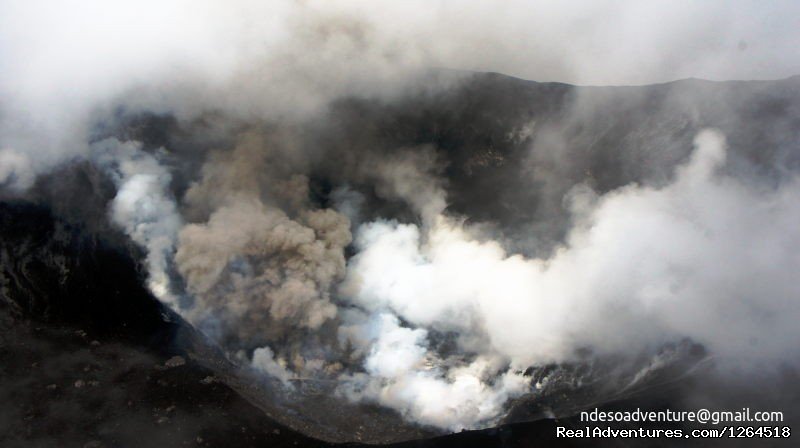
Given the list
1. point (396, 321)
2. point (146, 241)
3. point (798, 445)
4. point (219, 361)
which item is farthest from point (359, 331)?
point (798, 445)

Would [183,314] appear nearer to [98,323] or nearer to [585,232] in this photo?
[98,323]

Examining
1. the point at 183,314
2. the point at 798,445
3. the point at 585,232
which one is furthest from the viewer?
the point at 585,232

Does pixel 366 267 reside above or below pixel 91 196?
below

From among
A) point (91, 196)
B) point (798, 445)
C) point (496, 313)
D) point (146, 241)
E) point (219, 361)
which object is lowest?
point (798, 445)

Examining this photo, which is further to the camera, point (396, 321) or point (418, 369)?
point (396, 321)

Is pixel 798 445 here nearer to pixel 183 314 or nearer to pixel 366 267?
pixel 366 267

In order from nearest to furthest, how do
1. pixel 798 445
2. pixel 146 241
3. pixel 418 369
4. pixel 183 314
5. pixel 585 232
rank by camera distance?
pixel 798 445, pixel 418 369, pixel 183 314, pixel 146 241, pixel 585 232

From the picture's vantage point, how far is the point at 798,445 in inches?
1089

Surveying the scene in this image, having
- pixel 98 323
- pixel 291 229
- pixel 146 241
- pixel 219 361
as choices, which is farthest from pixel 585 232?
pixel 98 323

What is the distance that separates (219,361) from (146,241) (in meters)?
9.32

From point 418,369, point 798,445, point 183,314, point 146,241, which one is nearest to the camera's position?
point 798,445

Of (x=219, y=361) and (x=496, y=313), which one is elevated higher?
(x=496, y=313)

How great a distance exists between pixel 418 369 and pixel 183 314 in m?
13.2

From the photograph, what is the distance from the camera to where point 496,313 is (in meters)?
32.4
